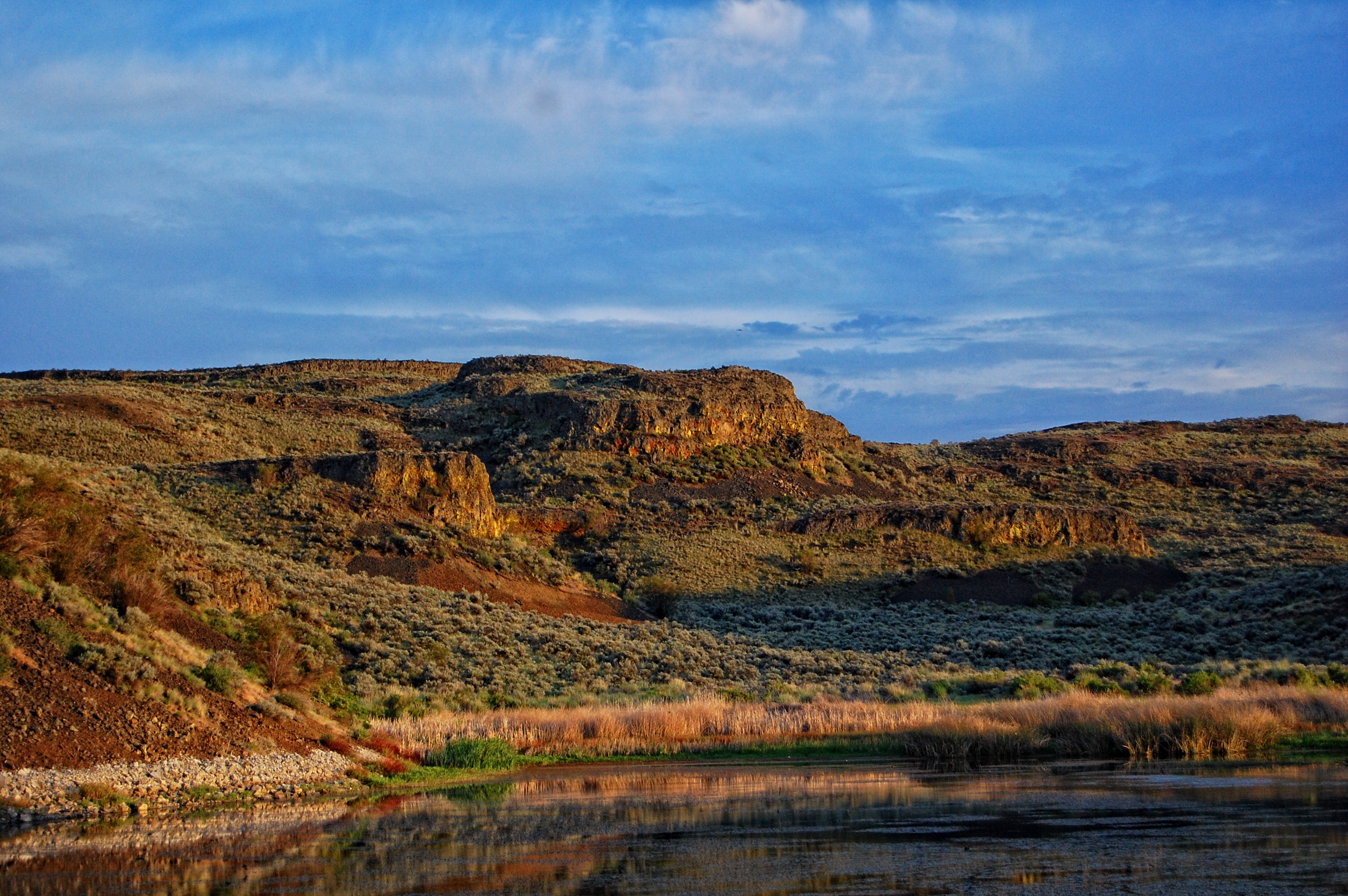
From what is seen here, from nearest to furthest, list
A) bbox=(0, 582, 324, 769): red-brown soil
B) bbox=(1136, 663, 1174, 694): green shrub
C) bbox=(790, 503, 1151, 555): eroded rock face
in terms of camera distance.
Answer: bbox=(0, 582, 324, 769): red-brown soil < bbox=(1136, 663, 1174, 694): green shrub < bbox=(790, 503, 1151, 555): eroded rock face

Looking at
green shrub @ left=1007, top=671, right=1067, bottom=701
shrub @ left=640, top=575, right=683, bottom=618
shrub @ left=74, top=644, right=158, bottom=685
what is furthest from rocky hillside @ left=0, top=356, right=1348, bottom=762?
green shrub @ left=1007, top=671, right=1067, bottom=701

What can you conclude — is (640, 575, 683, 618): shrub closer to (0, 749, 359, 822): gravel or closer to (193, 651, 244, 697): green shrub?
(193, 651, 244, 697): green shrub

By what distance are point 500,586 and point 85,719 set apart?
1525 inches

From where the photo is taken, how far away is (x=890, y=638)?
54125 mm

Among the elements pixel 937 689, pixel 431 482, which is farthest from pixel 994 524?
pixel 937 689

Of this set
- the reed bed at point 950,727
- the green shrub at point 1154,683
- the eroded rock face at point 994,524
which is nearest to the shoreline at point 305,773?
the reed bed at point 950,727

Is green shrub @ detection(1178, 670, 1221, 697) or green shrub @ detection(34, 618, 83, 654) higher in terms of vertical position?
green shrub @ detection(34, 618, 83, 654)

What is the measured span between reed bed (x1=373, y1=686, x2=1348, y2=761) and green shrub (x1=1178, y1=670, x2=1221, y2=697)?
4.36 ft

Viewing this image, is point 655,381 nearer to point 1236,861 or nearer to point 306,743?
point 306,743

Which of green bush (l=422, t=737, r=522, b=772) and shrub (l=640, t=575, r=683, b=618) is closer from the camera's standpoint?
green bush (l=422, t=737, r=522, b=772)

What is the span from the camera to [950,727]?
80.3 ft

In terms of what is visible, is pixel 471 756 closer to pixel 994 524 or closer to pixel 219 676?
pixel 219 676

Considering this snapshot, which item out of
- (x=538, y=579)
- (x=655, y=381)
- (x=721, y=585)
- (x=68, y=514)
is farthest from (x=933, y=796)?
(x=655, y=381)

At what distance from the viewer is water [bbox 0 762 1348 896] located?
1090 centimetres
